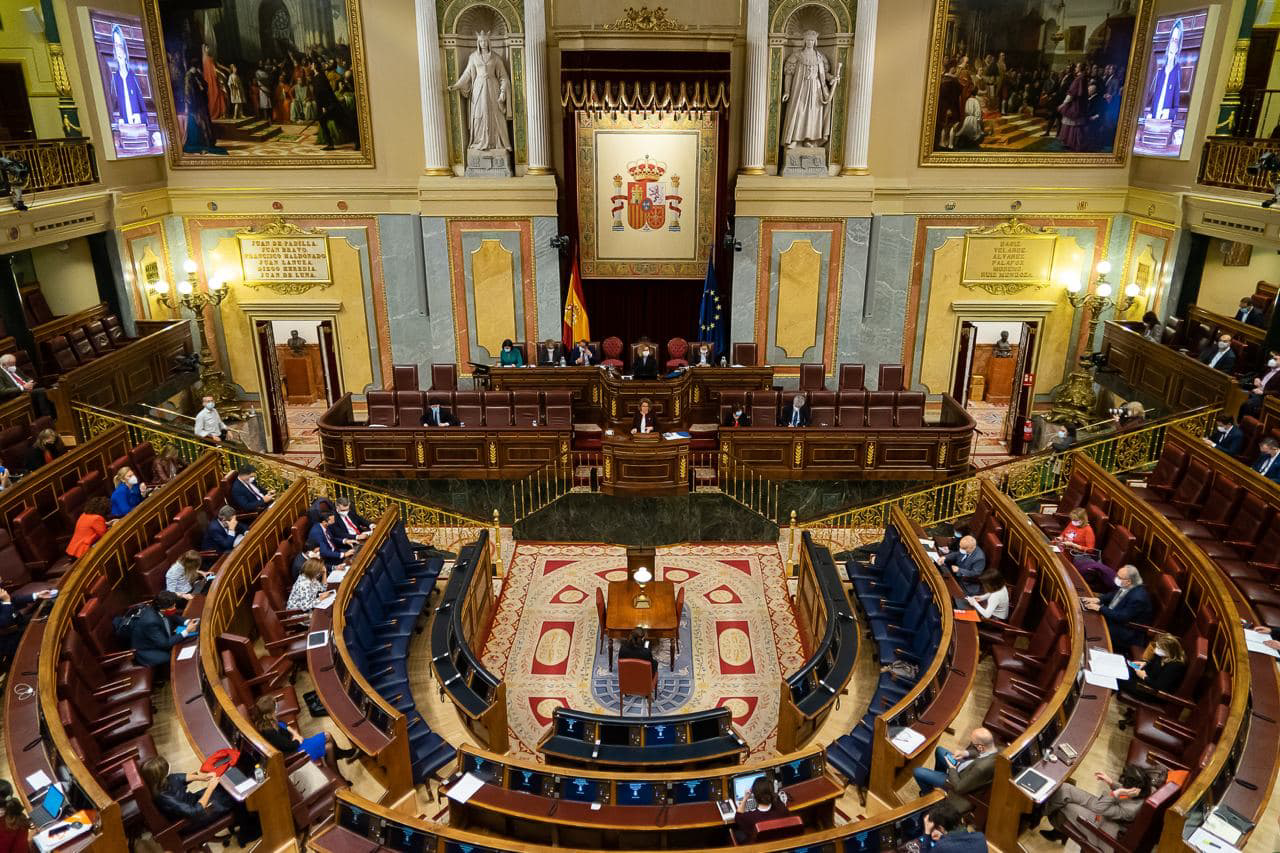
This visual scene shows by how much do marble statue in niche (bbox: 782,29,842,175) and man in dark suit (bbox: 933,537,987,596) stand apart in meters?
7.46

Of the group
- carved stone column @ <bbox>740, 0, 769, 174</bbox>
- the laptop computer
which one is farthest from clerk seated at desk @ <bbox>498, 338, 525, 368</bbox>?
the laptop computer

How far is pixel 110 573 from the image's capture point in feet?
25.4

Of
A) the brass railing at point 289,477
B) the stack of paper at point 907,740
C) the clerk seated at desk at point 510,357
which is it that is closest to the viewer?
the stack of paper at point 907,740

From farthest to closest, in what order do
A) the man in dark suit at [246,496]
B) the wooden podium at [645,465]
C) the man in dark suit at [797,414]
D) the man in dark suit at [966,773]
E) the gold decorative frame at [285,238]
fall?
the gold decorative frame at [285,238] < the man in dark suit at [797,414] < the wooden podium at [645,465] < the man in dark suit at [246,496] < the man in dark suit at [966,773]

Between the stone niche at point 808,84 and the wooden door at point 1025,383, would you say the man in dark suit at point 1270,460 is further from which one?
the stone niche at point 808,84

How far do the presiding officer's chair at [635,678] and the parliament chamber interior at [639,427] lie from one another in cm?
12

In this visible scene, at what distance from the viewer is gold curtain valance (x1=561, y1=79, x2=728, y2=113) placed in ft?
40.9

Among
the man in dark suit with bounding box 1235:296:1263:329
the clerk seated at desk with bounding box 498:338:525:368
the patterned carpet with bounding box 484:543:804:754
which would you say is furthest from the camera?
the clerk seated at desk with bounding box 498:338:525:368

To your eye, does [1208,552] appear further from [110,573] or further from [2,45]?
[2,45]

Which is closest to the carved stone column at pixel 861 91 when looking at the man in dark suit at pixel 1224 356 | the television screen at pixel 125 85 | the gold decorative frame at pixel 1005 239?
the gold decorative frame at pixel 1005 239

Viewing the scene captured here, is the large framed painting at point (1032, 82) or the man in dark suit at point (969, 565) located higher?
the large framed painting at point (1032, 82)

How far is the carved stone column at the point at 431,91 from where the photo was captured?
13062 mm

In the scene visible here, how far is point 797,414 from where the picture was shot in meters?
11.5

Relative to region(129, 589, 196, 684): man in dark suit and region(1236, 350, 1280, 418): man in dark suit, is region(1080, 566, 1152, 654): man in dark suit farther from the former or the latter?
region(129, 589, 196, 684): man in dark suit
